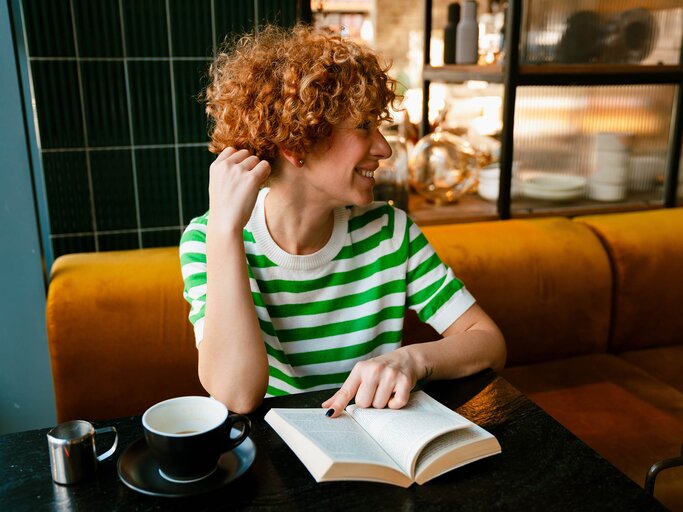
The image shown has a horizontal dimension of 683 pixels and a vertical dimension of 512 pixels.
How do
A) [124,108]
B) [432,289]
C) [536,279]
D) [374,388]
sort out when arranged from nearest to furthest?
[374,388]
[432,289]
[124,108]
[536,279]

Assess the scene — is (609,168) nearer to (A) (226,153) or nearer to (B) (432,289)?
(B) (432,289)

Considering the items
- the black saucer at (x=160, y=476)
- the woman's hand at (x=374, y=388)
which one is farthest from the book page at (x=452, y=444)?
the black saucer at (x=160, y=476)

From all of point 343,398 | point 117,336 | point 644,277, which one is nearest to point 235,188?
point 343,398

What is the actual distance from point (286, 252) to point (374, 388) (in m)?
0.37

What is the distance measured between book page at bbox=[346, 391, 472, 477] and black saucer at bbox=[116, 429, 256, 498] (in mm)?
167

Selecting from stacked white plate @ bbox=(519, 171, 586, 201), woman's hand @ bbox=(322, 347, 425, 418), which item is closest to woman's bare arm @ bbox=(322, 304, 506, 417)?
woman's hand @ bbox=(322, 347, 425, 418)

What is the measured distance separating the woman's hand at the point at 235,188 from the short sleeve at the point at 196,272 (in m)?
0.11

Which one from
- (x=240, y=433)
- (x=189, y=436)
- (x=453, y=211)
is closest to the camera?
(x=189, y=436)

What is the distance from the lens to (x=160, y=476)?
2.76 feet

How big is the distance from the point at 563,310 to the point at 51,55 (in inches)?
61.6

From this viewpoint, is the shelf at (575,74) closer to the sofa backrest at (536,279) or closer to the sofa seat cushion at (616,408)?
the sofa backrest at (536,279)

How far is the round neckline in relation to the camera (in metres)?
1.26

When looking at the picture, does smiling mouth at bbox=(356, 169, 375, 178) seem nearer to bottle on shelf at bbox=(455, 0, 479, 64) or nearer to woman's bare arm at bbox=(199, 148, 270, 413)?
woman's bare arm at bbox=(199, 148, 270, 413)

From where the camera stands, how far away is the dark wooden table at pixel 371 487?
0.80 meters
